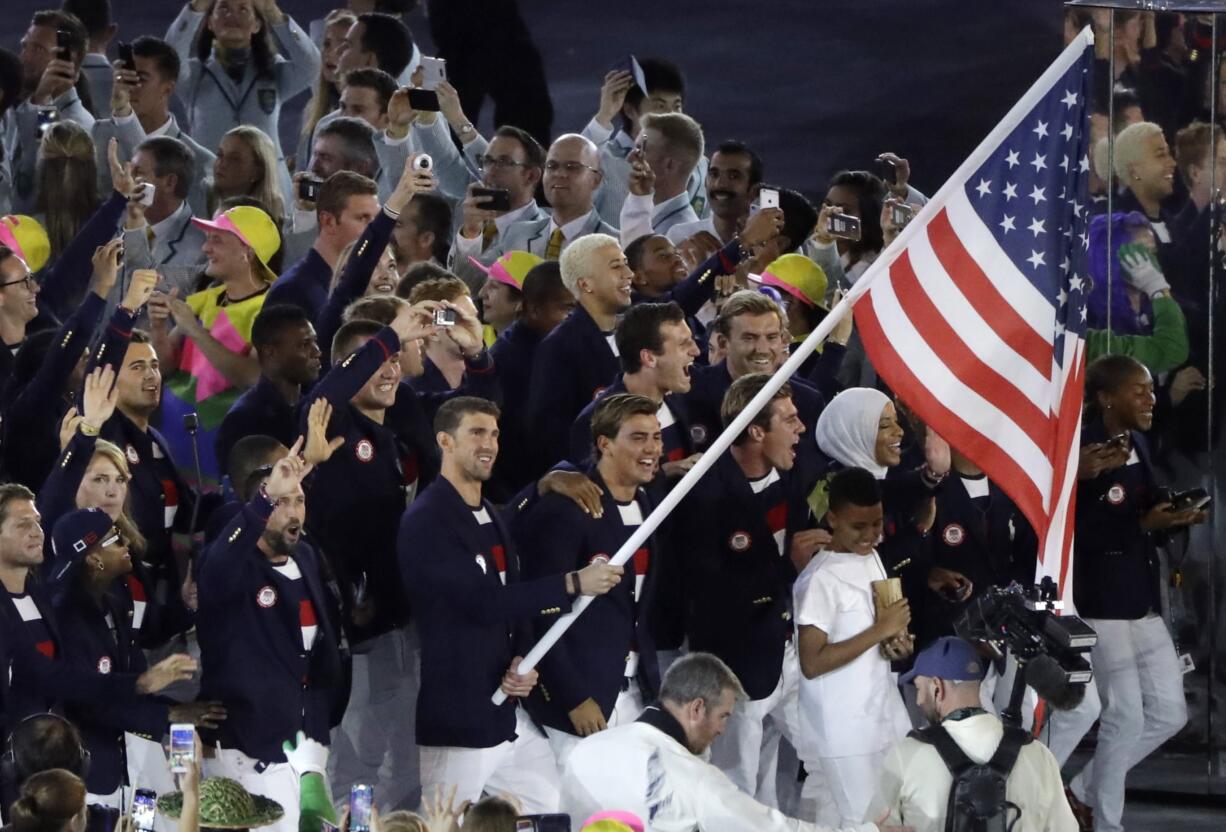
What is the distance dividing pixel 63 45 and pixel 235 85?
2.99 feet

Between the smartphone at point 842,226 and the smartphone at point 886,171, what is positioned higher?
the smartphone at point 886,171

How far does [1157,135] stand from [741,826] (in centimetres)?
476

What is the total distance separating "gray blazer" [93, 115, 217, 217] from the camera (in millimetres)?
11352

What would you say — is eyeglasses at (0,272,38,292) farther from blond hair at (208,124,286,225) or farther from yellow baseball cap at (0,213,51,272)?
blond hair at (208,124,286,225)

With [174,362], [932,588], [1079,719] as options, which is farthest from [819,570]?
[174,362]

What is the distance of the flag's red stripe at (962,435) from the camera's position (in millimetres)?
8195

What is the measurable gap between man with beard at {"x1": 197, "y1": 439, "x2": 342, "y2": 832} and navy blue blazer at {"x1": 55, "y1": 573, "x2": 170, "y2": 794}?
0.24 metres

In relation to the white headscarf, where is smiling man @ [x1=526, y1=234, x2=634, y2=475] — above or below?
above

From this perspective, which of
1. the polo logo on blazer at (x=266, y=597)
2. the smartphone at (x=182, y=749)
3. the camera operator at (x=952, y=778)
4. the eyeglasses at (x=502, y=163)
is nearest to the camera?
the smartphone at (x=182, y=749)

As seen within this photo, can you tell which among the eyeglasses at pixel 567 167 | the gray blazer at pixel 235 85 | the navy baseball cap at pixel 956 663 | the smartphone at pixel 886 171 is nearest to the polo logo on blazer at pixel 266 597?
the navy baseball cap at pixel 956 663

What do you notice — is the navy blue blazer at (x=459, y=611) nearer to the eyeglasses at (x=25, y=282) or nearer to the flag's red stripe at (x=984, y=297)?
the flag's red stripe at (x=984, y=297)

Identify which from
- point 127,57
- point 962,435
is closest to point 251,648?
point 962,435

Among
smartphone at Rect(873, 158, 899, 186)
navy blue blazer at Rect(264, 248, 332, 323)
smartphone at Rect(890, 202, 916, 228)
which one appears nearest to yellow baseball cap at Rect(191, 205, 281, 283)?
navy blue blazer at Rect(264, 248, 332, 323)

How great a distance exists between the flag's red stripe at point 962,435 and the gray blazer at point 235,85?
4.60m
